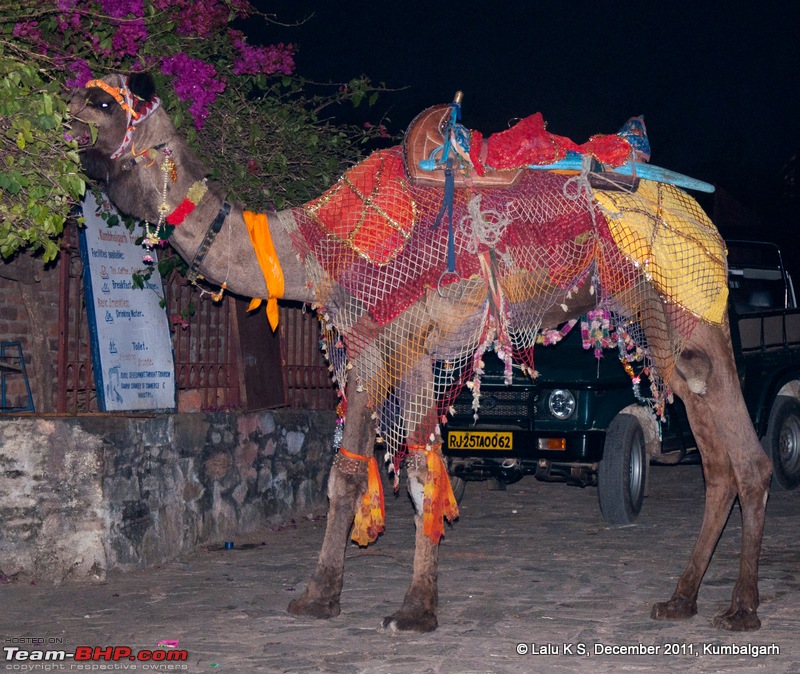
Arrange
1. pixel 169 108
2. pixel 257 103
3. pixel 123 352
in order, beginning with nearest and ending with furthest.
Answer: pixel 169 108
pixel 123 352
pixel 257 103

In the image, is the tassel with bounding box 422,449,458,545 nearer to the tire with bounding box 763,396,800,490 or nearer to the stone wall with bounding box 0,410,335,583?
the stone wall with bounding box 0,410,335,583

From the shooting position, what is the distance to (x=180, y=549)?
7.30 metres

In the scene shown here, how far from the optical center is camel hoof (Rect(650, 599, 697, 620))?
5.46m

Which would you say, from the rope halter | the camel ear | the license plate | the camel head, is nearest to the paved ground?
the license plate

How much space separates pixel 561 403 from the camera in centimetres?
826

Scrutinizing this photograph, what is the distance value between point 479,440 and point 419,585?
3017mm

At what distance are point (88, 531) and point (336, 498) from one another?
6.24ft

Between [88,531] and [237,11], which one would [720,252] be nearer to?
[237,11]

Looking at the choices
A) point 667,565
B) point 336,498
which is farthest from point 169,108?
point 667,565

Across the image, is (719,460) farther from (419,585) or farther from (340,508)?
(340,508)

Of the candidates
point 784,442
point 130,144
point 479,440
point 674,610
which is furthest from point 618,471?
point 130,144

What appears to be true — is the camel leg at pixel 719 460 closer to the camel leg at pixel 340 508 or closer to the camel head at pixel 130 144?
the camel leg at pixel 340 508

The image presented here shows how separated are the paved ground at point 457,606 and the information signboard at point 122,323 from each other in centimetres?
123

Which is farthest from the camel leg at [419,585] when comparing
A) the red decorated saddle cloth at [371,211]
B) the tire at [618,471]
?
the tire at [618,471]
